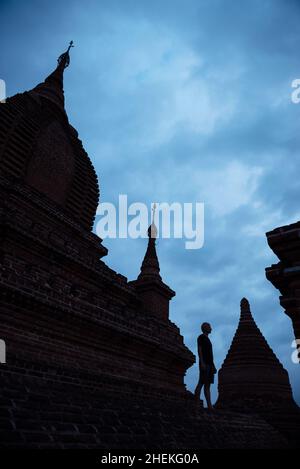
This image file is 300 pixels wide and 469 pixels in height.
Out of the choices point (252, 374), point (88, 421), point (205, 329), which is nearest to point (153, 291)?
point (205, 329)

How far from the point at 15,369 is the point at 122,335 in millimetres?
4808

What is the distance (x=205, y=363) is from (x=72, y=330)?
3.37m

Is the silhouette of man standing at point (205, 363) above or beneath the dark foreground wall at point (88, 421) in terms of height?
above

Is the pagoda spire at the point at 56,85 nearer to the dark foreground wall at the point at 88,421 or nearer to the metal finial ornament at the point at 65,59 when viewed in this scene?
the metal finial ornament at the point at 65,59

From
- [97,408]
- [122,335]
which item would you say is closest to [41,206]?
[122,335]

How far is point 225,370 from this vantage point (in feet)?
71.8

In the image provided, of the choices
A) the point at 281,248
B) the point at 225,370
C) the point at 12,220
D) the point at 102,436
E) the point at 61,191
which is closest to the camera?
the point at 102,436

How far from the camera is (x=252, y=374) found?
68.4ft

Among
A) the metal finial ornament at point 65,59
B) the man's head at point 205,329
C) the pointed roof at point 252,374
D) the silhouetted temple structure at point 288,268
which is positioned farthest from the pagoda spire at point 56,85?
the pointed roof at point 252,374

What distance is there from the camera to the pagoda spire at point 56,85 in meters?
18.2

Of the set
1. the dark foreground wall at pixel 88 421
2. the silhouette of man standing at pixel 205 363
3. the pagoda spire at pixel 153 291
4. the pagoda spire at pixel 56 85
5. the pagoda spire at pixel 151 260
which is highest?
the pagoda spire at pixel 56 85

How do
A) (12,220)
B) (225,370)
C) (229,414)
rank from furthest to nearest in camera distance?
(225,370) → (12,220) → (229,414)

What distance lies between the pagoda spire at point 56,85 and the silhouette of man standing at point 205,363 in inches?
572

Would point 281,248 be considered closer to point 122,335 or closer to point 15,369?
point 15,369
